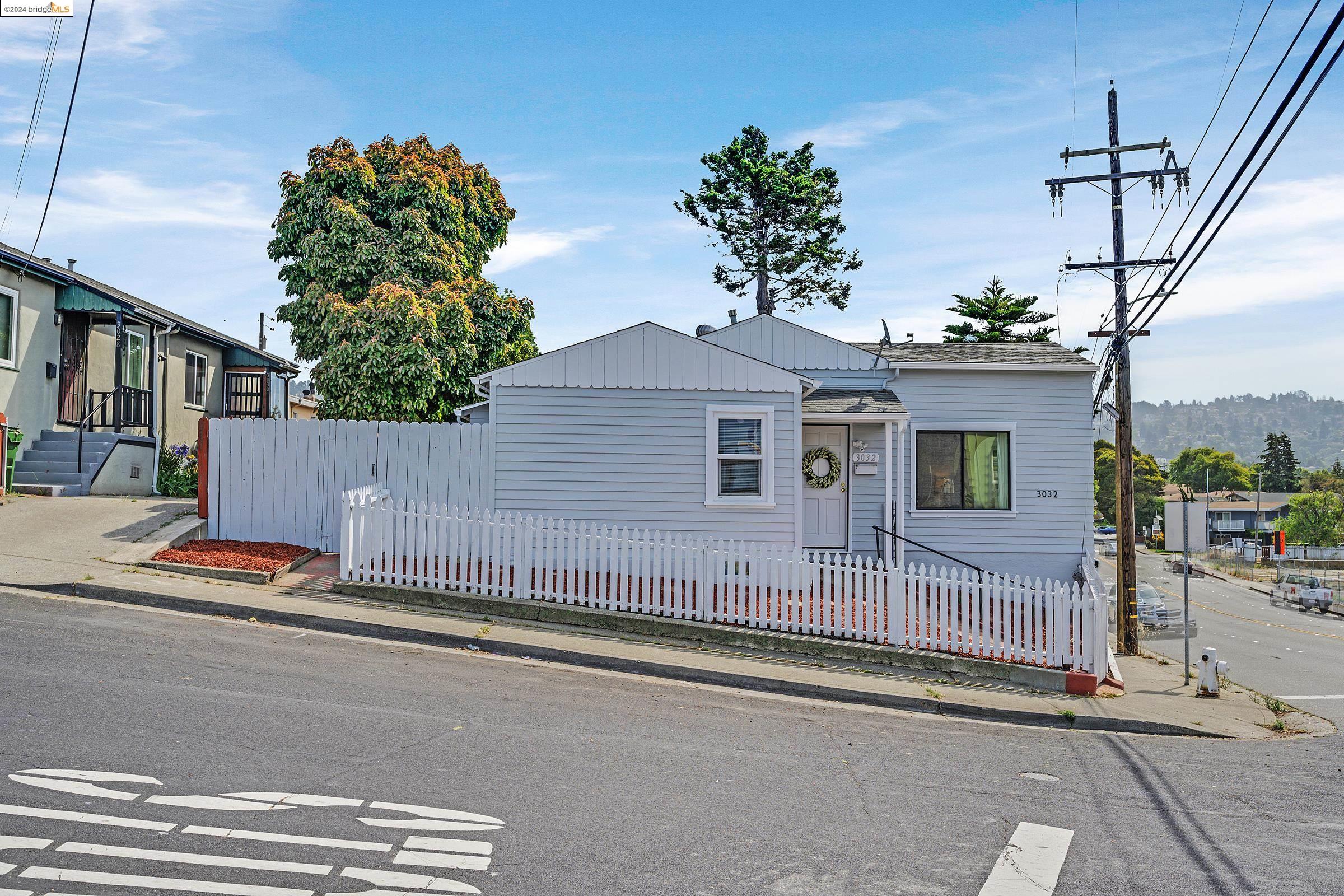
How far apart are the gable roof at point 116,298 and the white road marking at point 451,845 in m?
17.4

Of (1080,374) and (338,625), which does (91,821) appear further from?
(1080,374)

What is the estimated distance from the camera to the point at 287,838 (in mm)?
5086

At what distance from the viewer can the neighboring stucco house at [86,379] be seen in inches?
725

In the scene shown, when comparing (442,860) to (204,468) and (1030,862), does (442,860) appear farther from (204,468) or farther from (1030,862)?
(204,468)

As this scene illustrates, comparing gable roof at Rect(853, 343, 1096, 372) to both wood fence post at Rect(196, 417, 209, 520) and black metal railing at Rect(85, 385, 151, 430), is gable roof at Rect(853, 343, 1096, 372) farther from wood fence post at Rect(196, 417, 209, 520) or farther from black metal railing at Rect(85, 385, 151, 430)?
black metal railing at Rect(85, 385, 151, 430)

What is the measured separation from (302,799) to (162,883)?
119 cm

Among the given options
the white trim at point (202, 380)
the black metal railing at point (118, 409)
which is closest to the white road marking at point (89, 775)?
the black metal railing at point (118, 409)

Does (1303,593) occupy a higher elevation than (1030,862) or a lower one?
lower

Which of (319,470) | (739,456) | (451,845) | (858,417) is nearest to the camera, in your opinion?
(451,845)

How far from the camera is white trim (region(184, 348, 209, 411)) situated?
25.0 meters

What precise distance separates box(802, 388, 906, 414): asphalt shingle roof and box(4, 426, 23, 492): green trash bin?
14198 millimetres

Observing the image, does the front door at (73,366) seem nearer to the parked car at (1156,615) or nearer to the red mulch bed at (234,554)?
the red mulch bed at (234,554)

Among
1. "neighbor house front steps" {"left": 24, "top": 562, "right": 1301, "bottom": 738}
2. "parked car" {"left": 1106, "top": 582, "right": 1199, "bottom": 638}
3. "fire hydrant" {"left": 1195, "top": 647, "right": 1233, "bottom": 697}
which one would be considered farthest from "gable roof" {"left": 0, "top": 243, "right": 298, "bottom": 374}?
"parked car" {"left": 1106, "top": 582, "right": 1199, "bottom": 638}

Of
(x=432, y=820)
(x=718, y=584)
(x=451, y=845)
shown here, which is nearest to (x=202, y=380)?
(x=718, y=584)
